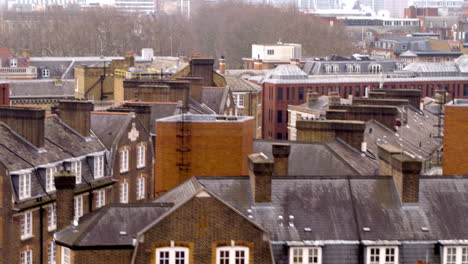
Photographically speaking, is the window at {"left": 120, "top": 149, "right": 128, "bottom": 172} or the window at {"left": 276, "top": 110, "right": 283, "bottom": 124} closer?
the window at {"left": 120, "top": 149, "right": 128, "bottom": 172}

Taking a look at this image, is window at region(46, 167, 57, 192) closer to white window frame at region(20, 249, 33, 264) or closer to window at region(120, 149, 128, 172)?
white window frame at region(20, 249, 33, 264)

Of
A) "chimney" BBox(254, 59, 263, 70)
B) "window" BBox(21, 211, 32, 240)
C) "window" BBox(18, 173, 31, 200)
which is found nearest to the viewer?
"window" BBox(21, 211, 32, 240)

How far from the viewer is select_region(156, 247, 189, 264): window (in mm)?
35156

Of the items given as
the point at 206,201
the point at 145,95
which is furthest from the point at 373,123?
the point at 206,201

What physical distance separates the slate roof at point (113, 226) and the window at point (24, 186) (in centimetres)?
1208

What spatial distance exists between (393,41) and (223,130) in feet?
480

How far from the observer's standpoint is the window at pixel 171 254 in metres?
35.2

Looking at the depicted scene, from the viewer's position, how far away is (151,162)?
205ft

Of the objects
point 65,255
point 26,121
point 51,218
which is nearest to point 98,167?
point 26,121

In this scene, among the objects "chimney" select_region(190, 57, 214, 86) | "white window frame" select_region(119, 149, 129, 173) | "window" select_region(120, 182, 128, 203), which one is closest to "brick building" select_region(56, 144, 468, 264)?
"window" select_region(120, 182, 128, 203)

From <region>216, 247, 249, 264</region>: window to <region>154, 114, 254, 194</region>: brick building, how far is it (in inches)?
586

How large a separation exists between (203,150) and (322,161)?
590cm

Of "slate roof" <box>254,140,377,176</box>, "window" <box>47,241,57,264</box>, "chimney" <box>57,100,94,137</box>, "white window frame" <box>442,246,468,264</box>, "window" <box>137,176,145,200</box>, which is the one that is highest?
"chimney" <box>57,100,94,137</box>

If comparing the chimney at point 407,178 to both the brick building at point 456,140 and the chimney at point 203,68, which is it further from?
the chimney at point 203,68
